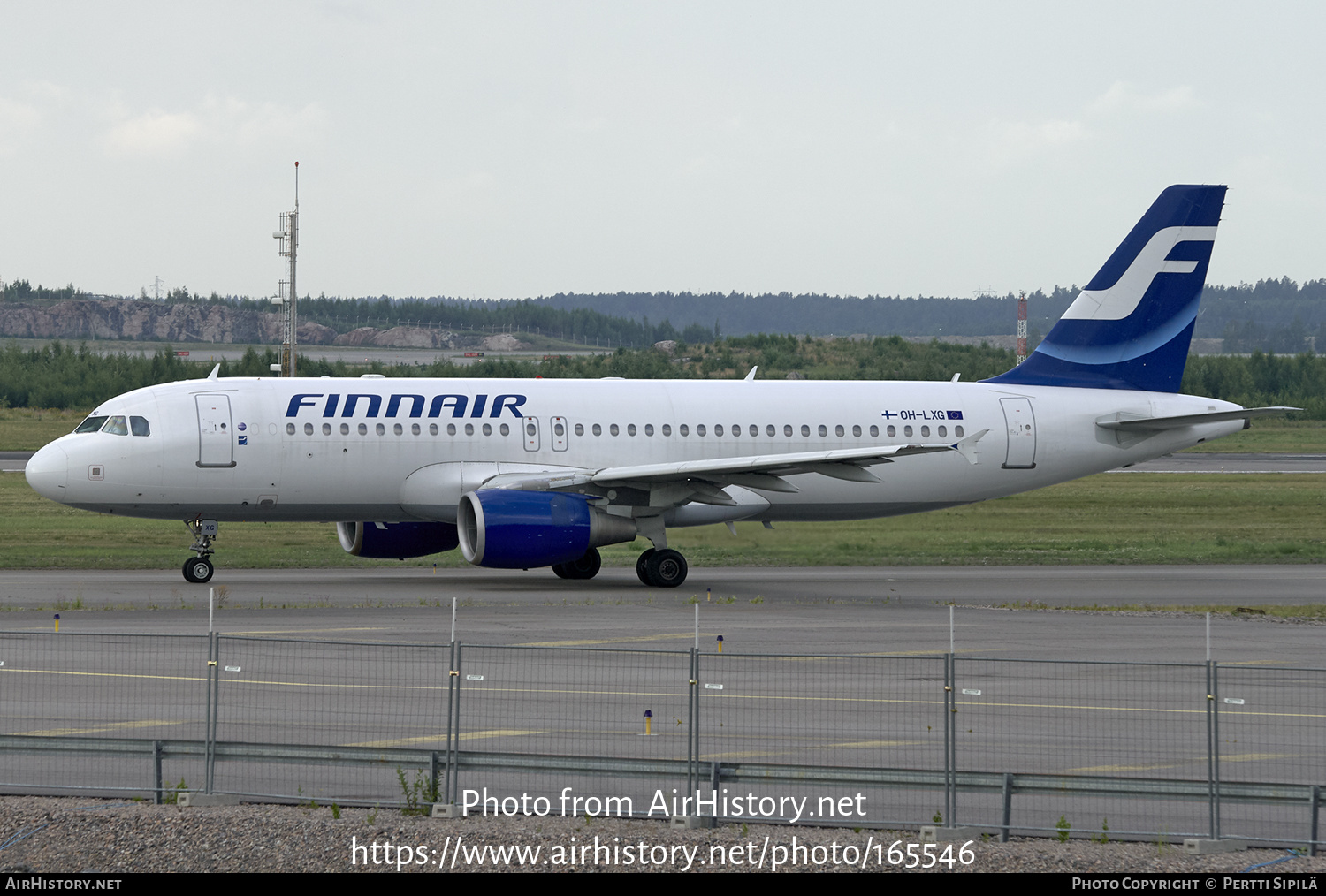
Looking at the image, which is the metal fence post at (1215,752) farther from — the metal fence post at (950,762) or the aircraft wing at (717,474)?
the aircraft wing at (717,474)

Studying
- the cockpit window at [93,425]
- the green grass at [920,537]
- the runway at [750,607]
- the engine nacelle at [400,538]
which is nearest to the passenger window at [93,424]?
the cockpit window at [93,425]

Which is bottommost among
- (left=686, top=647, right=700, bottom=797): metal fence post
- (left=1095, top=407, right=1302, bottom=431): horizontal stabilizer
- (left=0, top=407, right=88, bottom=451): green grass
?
(left=686, top=647, right=700, bottom=797): metal fence post

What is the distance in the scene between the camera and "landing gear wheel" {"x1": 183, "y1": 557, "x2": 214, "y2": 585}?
96.8 feet

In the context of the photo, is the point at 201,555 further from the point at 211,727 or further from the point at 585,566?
the point at 211,727

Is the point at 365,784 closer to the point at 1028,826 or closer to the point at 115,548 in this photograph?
the point at 1028,826

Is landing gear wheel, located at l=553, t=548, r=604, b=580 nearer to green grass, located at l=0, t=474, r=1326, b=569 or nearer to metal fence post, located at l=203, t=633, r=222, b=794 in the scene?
green grass, located at l=0, t=474, r=1326, b=569

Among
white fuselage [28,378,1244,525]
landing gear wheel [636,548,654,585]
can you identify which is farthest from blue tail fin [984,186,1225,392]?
landing gear wheel [636,548,654,585]

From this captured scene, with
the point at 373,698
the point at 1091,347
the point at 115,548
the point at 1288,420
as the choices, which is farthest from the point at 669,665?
the point at 1288,420

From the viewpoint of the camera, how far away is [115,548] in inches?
1481

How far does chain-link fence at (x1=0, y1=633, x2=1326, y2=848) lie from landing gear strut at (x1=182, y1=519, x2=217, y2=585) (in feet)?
30.4

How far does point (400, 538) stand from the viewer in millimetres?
32219
